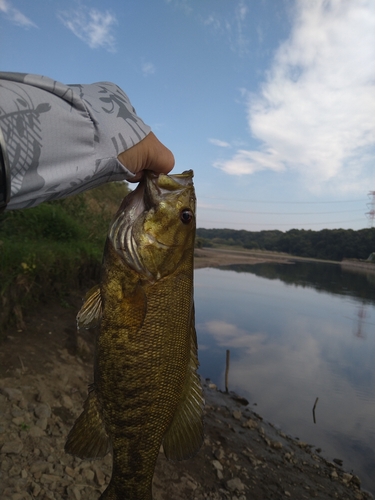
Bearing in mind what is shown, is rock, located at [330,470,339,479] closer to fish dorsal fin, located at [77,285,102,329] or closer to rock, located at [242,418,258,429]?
rock, located at [242,418,258,429]

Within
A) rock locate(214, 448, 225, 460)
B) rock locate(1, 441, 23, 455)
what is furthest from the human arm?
rock locate(214, 448, 225, 460)

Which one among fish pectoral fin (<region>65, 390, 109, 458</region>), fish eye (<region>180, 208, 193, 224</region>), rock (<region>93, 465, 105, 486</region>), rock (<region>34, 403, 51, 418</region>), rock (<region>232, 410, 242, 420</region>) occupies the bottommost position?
rock (<region>232, 410, 242, 420</region>)

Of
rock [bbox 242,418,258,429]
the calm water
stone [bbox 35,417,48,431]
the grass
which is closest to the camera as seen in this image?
stone [bbox 35,417,48,431]

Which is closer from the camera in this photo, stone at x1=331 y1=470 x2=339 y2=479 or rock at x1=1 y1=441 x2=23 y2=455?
rock at x1=1 y1=441 x2=23 y2=455

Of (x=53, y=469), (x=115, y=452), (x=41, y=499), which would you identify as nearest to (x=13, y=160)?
(x=115, y=452)

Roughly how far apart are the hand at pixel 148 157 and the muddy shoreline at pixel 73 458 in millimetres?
3463

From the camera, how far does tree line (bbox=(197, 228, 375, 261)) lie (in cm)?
7450

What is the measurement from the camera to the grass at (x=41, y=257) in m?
6.60

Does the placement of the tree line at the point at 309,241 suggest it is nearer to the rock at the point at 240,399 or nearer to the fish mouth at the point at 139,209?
the rock at the point at 240,399

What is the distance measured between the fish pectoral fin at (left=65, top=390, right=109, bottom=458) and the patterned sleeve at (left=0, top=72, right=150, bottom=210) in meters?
1.19

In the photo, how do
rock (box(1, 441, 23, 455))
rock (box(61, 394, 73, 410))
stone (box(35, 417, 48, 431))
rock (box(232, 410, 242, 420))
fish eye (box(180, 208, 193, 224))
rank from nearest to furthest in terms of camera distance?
fish eye (box(180, 208, 193, 224)), rock (box(1, 441, 23, 455)), stone (box(35, 417, 48, 431)), rock (box(61, 394, 73, 410)), rock (box(232, 410, 242, 420))

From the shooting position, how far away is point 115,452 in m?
2.01

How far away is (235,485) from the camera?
19.5ft

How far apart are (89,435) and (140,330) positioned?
2.19ft
